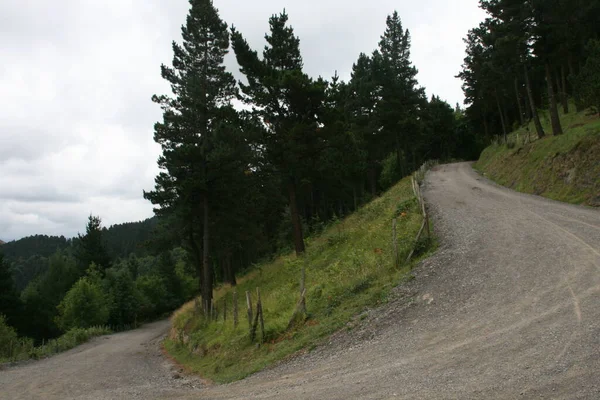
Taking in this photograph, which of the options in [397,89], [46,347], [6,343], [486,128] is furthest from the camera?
[486,128]

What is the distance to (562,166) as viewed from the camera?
24.4m

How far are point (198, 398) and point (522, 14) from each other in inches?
1338

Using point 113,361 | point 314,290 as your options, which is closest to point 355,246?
point 314,290

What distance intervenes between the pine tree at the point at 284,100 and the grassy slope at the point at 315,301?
15.2 feet

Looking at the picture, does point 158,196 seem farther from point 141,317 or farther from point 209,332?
point 141,317

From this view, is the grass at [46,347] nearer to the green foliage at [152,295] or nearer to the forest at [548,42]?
the green foliage at [152,295]

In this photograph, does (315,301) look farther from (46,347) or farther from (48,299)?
(48,299)

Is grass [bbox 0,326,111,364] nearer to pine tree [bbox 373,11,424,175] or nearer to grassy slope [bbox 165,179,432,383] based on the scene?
grassy slope [bbox 165,179,432,383]

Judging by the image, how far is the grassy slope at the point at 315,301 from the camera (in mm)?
12555

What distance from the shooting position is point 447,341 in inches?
341

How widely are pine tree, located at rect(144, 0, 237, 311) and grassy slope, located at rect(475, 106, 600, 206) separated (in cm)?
2023

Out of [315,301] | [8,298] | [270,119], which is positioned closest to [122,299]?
[8,298]

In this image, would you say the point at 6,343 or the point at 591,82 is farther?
the point at 6,343

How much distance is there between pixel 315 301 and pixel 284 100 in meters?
14.0
